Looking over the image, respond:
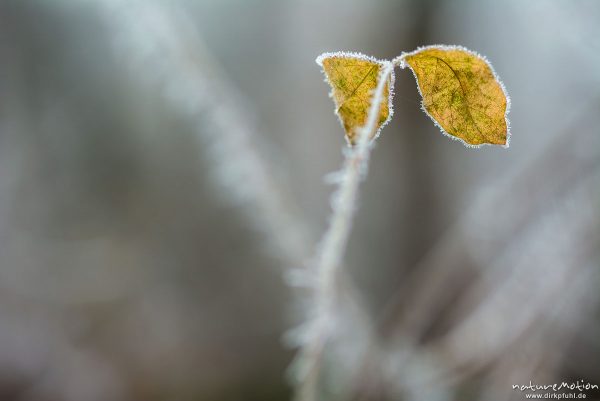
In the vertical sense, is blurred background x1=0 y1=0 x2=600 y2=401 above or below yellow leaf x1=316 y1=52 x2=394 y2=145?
above

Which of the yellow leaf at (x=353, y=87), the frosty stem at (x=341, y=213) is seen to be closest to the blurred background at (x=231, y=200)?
the frosty stem at (x=341, y=213)

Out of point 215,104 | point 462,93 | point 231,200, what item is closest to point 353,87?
point 462,93

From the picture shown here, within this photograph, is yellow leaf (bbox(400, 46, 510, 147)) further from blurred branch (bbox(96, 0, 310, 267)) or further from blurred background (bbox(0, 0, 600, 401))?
blurred background (bbox(0, 0, 600, 401))

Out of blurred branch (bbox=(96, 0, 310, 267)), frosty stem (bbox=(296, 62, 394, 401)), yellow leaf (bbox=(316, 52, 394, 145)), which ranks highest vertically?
blurred branch (bbox=(96, 0, 310, 267))

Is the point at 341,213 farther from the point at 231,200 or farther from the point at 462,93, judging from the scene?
the point at 231,200

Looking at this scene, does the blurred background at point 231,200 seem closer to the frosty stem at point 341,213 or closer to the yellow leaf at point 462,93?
the frosty stem at point 341,213

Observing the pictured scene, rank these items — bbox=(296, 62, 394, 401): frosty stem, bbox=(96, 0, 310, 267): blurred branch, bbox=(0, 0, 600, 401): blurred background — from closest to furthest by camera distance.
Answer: bbox=(296, 62, 394, 401): frosty stem, bbox=(96, 0, 310, 267): blurred branch, bbox=(0, 0, 600, 401): blurred background

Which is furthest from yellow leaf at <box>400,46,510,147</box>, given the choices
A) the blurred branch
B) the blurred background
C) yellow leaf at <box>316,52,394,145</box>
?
the blurred background
